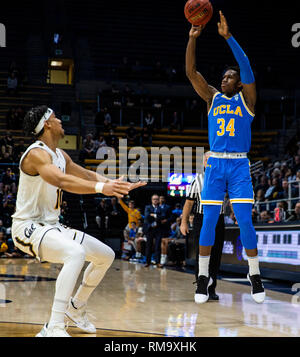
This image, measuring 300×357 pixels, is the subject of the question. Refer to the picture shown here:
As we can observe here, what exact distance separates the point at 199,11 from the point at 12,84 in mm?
15801

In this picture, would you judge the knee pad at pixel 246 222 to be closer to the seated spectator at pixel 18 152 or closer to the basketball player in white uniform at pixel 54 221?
the basketball player in white uniform at pixel 54 221

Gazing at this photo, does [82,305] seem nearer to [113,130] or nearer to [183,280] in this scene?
[183,280]

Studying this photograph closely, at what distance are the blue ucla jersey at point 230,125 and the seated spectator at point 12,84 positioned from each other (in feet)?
51.7

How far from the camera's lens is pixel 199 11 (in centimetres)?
496

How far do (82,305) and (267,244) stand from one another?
219 inches

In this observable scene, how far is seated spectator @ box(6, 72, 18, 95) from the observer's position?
1967 cm

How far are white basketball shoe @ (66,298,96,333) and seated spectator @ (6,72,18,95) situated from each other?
16.6m

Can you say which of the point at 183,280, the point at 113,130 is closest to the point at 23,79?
the point at 113,130

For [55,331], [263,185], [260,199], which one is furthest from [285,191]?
[55,331]

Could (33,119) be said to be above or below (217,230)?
above

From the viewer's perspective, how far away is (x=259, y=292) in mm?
4867

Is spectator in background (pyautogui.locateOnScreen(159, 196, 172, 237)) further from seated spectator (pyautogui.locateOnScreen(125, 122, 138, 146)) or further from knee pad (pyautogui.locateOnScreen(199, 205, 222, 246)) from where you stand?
seated spectator (pyautogui.locateOnScreen(125, 122, 138, 146))

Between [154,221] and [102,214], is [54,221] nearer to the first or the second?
[154,221]
